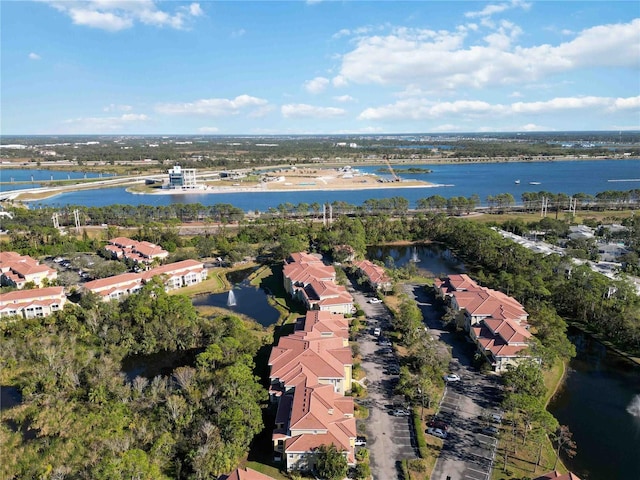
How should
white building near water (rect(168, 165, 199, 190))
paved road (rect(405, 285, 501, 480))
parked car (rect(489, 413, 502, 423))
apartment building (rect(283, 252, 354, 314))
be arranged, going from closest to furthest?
paved road (rect(405, 285, 501, 480)) → parked car (rect(489, 413, 502, 423)) → apartment building (rect(283, 252, 354, 314)) → white building near water (rect(168, 165, 199, 190))

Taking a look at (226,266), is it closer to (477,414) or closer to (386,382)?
(386,382)

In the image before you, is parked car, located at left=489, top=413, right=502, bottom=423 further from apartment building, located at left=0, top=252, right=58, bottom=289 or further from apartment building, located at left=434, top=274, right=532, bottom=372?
apartment building, located at left=0, top=252, right=58, bottom=289

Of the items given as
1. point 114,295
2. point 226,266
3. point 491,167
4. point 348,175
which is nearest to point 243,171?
point 348,175

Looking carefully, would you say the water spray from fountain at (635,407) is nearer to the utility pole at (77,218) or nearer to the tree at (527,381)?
the tree at (527,381)

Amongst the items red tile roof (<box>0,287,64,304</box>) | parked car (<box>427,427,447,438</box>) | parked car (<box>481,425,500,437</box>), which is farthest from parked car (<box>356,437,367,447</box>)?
red tile roof (<box>0,287,64,304</box>)

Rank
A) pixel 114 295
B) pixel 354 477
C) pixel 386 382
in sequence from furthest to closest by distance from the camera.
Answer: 1. pixel 114 295
2. pixel 386 382
3. pixel 354 477

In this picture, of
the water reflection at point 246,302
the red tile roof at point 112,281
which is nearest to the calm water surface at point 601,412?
the water reflection at point 246,302
